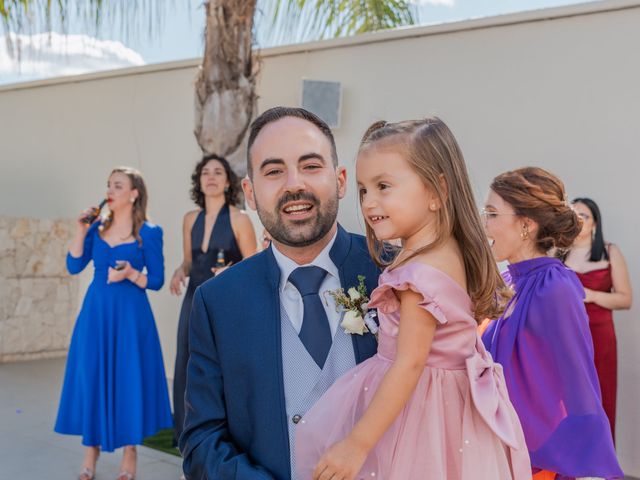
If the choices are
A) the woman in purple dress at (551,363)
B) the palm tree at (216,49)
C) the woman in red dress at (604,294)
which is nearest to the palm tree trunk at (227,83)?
the palm tree at (216,49)

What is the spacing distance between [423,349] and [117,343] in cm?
398

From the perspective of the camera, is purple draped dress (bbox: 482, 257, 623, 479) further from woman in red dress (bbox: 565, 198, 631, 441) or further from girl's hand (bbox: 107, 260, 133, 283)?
girl's hand (bbox: 107, 260, 133, 283)

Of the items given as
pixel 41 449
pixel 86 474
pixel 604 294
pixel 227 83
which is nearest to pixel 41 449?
pixel 41 449

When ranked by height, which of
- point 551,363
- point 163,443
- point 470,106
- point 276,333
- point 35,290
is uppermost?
point 470,106

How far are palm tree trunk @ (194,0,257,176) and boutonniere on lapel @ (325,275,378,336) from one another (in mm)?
4409

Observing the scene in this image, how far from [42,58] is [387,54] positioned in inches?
128

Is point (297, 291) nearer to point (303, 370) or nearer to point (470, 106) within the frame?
point (303, 370)

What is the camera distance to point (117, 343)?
5379 mm

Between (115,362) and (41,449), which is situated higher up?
(115,362)

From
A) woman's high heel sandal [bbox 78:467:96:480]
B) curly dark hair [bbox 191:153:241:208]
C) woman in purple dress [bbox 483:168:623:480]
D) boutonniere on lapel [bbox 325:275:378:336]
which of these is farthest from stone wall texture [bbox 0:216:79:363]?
boutonniere on lapel [bbox 325:275:378:336]

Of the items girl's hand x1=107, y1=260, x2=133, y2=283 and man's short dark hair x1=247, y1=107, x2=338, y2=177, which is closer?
man's short dark hair x1=247, y1=107, x2=338, y2=177

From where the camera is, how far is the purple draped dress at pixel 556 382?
272cm

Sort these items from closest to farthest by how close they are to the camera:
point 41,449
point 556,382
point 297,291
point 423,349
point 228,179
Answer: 1. point 423,349
2. point 297,291
3. point 556,382
4. point 228,179
5. point 41,449

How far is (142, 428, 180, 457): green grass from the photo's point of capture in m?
6.15
